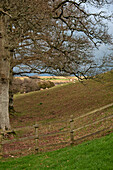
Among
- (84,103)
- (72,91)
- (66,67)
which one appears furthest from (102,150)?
(72,91)

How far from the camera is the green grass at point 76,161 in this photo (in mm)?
6188

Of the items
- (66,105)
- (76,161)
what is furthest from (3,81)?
(66,105)

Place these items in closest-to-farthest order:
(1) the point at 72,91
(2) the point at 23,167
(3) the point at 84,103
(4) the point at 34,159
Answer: (2) the point at 23,167 < (4) the point at 34,159 < (3) the point at 84,103 < (1) the point at 72,91

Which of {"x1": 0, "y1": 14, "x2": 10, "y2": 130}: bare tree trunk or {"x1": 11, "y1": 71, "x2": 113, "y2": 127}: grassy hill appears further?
{"x1": 11, "y1": 71, "x2": 113, "y2": 127}: grassy hill

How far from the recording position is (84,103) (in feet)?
68.3

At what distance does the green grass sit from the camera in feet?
20.3

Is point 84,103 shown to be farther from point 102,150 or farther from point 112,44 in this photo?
point 102,150

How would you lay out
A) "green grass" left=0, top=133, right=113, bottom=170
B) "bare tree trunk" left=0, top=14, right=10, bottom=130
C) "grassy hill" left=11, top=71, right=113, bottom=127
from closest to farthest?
"green grass" left=0, top=133, right=113, bottom=170 < "bare tree trunk" left=0, top=14, right=10, bottom=130 < "grassy hill" left=11, top=71, right=113, bottom=127

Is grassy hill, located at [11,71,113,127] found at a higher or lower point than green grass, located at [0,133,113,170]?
lower

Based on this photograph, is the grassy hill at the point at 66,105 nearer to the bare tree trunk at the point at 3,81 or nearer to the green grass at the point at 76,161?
the bare tree trunk at the point at 3,81

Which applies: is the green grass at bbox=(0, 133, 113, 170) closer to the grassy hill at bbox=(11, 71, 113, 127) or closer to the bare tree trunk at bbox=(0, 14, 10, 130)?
the bare tree trunk at bbox=(0, 14, 10, 130)

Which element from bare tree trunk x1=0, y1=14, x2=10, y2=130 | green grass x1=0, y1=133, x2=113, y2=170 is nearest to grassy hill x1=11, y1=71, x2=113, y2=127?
bare tree trunk x1=0, y1=14, x2=10, y2=130

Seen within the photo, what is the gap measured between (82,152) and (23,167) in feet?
7.73

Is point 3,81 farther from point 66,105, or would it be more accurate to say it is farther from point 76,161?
point 66,105
